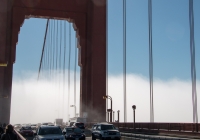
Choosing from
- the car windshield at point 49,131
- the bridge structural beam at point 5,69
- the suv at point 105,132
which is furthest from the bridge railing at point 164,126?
the bridge structural beam at point 5,69

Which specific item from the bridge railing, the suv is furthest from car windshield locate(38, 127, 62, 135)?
the bridge railing

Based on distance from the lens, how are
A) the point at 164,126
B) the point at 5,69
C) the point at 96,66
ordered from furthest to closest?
the point at 5,69, the point at 96,66, the point at 164,126

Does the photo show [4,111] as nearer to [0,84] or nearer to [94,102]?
[0,84]

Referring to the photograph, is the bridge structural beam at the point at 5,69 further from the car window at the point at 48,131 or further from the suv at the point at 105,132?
the car window at the point at 48,131

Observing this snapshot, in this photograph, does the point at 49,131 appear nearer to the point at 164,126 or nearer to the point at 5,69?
the point at 164,126

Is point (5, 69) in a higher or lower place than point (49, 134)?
higher

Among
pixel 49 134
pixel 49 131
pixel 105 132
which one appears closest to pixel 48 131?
pixel 49 131

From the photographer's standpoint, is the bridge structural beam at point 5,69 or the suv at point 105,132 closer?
the suv at point 105,132

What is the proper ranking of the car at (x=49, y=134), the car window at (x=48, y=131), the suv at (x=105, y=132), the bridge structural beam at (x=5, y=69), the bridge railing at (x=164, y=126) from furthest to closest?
the bridge structural beam at (x=5, y=69) < the bridge railing at (x=164, y=126) < the suv at (x=105, y=132) < the car window at (x=48, y=131) < the car at (x=49, y=134)

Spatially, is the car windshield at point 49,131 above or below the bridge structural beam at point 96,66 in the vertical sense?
below

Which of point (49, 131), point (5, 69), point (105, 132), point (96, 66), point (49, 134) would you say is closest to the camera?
point (49, 134)

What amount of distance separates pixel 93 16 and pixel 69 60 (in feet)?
59.3

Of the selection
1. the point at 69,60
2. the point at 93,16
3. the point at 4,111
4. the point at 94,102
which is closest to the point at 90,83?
the point at 94,102

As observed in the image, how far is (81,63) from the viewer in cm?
4156
